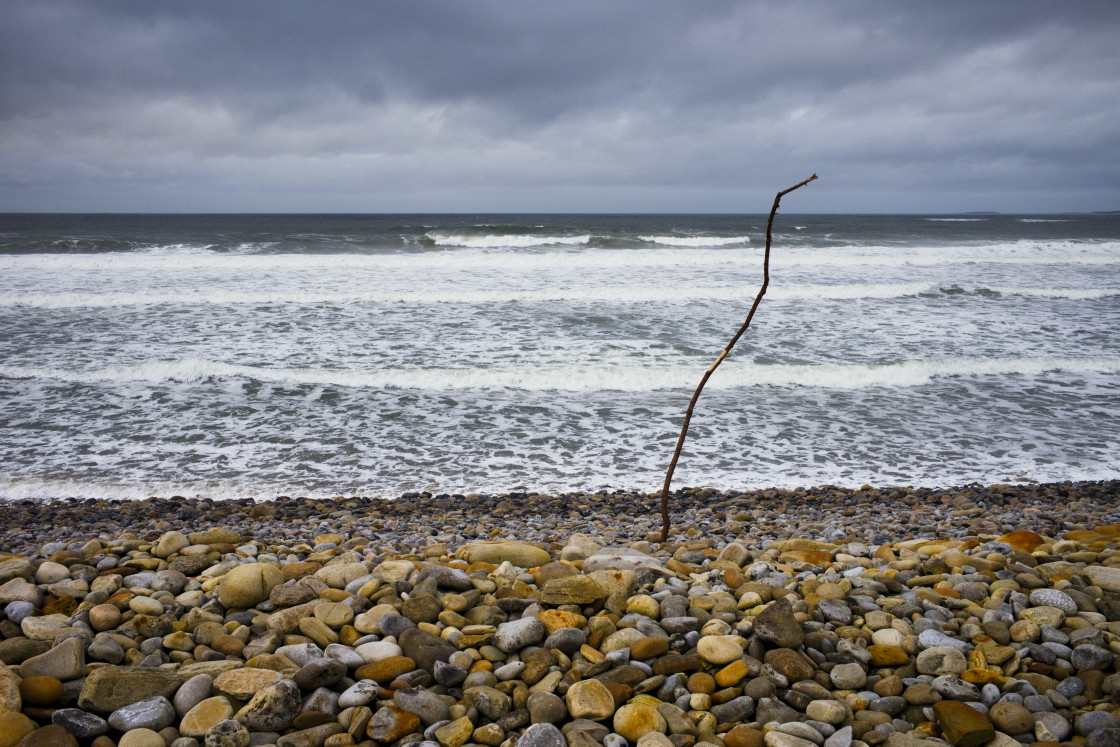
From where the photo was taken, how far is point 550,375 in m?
9.84

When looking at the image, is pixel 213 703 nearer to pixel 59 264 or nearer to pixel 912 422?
pixel 912 422

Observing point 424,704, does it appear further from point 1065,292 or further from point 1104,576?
point 1065,292

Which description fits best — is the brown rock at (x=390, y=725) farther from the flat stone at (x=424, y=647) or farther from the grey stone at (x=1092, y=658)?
the grey stone at (x=1092, y=658)

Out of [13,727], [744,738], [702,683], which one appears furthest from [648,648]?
[13,727]

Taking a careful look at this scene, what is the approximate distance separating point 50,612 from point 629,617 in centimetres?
250

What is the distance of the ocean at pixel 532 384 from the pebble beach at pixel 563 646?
2.94m

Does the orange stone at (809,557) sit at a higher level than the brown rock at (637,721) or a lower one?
lower

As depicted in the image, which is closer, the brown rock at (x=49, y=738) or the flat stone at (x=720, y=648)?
the brown rock at (x=49, y=738)

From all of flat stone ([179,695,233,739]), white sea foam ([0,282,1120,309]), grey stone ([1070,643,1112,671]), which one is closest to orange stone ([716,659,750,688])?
grey stone ([1070,643,1112,671])

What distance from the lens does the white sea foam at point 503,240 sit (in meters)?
33.0

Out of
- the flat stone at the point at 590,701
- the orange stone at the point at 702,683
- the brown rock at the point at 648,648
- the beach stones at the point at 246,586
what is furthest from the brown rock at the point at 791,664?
the beach stones at the point at 246,586

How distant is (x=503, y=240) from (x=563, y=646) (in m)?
34.6

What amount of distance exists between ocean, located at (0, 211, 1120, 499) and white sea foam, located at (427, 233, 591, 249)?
13.3 m

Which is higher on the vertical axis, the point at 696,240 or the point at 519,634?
the point at 696,240
